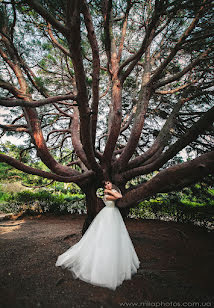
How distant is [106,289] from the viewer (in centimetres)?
214

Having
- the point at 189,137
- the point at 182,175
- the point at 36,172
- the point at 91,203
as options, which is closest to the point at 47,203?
the point at 91,203

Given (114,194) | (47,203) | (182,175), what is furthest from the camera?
(47,203)

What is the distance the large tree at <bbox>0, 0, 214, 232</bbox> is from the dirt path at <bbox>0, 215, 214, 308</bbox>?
1279 mm

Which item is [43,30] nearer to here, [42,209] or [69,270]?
[69,270]

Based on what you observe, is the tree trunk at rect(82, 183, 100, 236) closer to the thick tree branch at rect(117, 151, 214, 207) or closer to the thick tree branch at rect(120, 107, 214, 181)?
the thick tree branch at rect(120, 107, 214, 181)

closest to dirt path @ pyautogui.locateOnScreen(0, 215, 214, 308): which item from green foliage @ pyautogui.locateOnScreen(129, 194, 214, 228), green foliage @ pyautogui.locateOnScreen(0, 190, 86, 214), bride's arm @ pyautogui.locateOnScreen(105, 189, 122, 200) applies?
bride's arm @ pyautogui.locateOnScreen(105, 189, 122, 200)

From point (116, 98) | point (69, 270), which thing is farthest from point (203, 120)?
point (69, 270)

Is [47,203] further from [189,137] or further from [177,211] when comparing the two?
[189,137]

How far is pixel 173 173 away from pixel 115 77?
9.20 ft

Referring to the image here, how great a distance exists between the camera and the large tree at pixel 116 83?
6.70ft

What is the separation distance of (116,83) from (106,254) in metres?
3.75

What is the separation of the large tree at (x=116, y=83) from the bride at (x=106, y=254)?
0.39m

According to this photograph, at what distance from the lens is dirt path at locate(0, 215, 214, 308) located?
1.94 meters

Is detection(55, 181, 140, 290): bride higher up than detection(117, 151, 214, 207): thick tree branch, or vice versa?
detection(117, 151, 214, 207): thick tree branch
